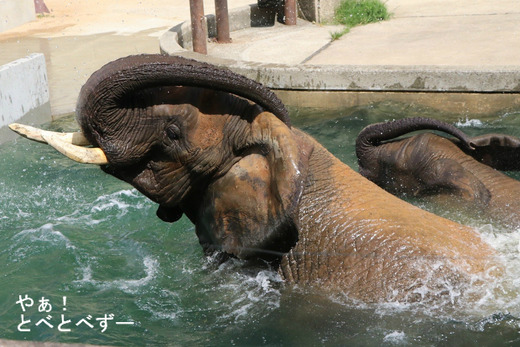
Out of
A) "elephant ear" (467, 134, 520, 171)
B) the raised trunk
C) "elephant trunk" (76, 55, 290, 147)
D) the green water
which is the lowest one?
the green water

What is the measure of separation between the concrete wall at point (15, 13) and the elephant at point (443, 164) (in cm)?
1181

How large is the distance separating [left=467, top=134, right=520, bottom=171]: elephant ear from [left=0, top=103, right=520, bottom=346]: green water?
1.05 metres

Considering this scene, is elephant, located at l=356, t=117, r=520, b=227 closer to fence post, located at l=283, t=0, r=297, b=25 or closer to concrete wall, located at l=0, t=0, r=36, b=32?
fence post, located at l=283, t=0, r=297, b=25

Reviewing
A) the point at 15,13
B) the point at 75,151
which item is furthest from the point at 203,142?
the point at 15,13

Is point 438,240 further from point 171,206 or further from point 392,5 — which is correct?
point 392,5

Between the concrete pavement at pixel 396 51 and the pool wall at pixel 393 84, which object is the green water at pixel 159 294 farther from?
the concrete pavement at pixel 396 51

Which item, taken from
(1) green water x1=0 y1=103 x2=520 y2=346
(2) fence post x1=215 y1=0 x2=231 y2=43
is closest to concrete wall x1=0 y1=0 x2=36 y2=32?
(2) fence post x1=215 y1=0 x2=231 y2=43

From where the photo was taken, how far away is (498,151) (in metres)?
6.41

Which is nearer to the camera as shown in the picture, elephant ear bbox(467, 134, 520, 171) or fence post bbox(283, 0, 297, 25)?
elephant ear bbox(467, 134, 520, 171)

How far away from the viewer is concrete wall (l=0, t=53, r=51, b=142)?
910 centimetres

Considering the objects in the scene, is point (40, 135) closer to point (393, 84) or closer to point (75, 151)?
point (75, 151)

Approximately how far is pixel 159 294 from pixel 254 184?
145cm

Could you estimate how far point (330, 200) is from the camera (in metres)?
4.25

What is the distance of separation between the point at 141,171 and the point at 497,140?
333 cm
